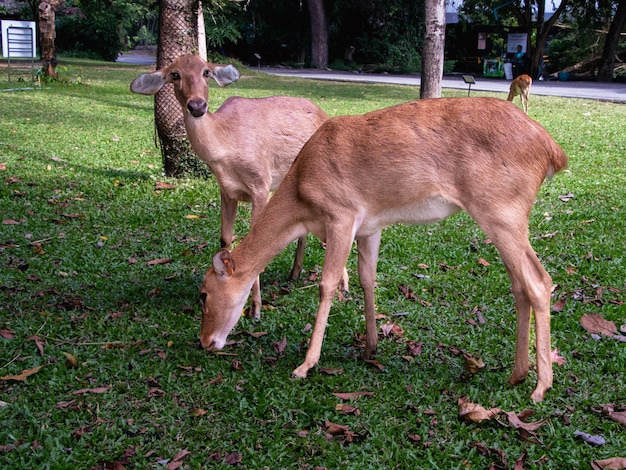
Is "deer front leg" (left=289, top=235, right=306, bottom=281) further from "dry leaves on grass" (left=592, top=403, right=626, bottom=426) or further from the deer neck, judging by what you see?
"dry leaves on grass" (left=592, top=403, right=626, bottom=426)

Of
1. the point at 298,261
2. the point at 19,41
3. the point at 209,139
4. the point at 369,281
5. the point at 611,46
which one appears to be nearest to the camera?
the point at 369,281

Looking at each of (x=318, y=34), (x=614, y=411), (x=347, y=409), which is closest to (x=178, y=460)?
(x=347, y=409)

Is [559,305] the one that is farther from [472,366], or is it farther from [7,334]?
[7,334]

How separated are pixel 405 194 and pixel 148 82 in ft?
8.63

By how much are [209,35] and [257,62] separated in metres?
5.28

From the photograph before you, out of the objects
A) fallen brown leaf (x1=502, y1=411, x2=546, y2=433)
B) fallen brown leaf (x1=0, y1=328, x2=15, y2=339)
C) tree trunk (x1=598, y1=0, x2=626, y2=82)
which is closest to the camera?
fallen brown leaf (x1=502, y1=411, x2=546, y2=433)

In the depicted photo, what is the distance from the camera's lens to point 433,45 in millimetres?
13852

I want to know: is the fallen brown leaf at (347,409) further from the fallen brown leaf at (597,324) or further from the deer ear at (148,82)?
the deer ear at (148,82)

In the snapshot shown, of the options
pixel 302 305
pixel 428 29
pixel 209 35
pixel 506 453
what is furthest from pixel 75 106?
pixel 209 35

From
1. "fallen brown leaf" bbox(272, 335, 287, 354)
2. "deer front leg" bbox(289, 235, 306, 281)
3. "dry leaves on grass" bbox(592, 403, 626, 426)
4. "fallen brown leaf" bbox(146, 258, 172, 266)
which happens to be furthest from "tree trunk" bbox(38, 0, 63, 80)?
"dry leaves on grass" bbox(592, 403, 626, 426)

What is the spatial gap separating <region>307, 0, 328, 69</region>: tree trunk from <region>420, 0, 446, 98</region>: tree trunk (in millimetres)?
23239

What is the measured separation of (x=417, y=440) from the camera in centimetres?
378

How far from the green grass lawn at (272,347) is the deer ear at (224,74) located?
1699mm

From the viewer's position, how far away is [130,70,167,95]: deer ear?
5688 millimetres
